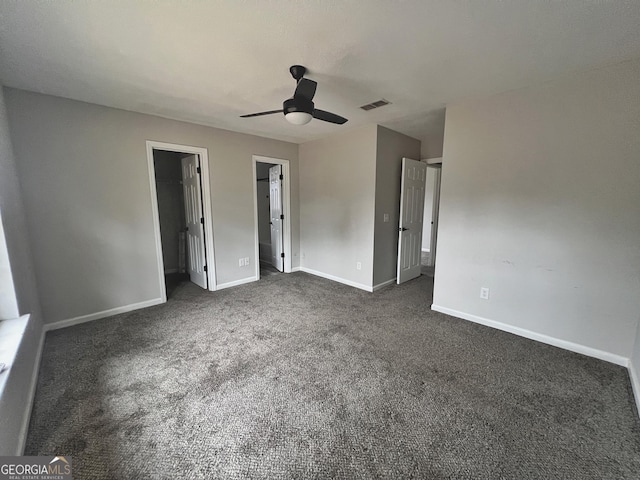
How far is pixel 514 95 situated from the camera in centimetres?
246

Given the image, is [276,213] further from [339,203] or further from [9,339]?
[9,339]

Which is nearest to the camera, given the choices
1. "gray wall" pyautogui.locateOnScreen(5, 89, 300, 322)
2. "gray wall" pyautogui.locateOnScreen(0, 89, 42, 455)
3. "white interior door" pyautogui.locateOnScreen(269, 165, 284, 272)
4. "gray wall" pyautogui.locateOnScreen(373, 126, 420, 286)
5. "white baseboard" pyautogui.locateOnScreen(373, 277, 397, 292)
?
"gray wall" pyautogui.locateOnScreen(0, 89, 42, 455)

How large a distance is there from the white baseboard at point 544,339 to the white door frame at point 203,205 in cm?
325

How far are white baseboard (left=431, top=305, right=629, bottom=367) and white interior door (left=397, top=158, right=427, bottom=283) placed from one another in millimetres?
1175

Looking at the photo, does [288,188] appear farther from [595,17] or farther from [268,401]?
[595,17]

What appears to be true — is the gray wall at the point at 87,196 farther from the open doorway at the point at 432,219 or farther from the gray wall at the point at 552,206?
the open doorway at the point at 432,219

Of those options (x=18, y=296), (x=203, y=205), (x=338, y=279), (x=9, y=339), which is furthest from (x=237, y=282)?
(x=9, y=339)

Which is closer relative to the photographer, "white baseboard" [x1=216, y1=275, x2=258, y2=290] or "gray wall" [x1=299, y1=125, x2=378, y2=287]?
"gray wall" [x1=299, y1=125, x2=378, y2=287]

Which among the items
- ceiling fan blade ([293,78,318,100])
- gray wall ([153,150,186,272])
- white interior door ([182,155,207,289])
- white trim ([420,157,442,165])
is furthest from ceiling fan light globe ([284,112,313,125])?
gray wall ([153,150,186,272])

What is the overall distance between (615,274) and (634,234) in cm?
35

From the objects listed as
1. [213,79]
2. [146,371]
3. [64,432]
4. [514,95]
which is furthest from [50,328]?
[514,95]

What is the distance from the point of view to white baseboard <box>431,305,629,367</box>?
2219 millimetres

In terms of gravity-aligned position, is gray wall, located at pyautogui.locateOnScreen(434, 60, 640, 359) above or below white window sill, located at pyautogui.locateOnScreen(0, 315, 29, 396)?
above

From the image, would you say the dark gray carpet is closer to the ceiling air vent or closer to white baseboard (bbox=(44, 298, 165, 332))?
white baseboard (bbox=(44, 298, 165, 332))
